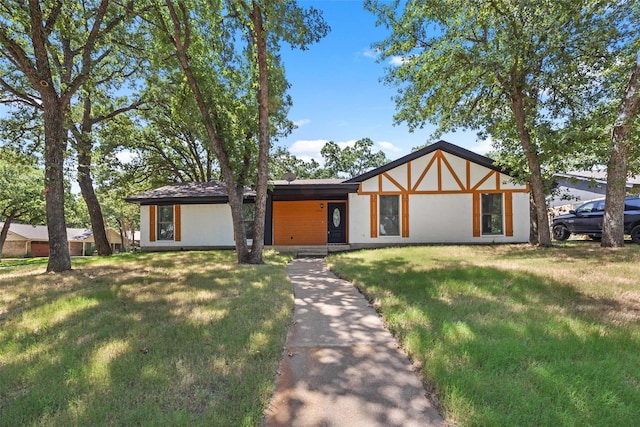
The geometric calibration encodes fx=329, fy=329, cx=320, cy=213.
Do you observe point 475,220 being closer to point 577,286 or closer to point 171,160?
point 577,286

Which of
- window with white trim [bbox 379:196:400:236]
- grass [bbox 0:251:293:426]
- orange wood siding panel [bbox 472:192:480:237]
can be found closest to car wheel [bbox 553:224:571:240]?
orange wood siding panel [bbox 472:192:480:237]

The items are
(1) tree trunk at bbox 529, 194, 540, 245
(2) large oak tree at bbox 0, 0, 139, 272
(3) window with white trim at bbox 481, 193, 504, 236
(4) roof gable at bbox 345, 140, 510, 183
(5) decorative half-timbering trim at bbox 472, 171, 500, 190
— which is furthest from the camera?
(3) window with white trim at bbox 481, 193, 504, 236

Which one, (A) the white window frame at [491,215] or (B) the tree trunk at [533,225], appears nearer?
(B) the tree trunk at [533,225]

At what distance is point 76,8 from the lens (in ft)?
29.9

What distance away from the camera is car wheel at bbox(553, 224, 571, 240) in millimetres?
13547

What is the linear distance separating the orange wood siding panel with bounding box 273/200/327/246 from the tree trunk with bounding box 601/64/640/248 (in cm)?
963

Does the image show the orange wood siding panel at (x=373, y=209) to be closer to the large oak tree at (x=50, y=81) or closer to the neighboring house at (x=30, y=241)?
the large oak tree at (x=50, y=81)

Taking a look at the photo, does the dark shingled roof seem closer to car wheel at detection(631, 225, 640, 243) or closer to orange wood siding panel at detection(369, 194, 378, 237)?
orange wood siding panel at detection(369, 194, 378, 237)

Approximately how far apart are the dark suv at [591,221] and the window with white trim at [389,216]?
6651mm

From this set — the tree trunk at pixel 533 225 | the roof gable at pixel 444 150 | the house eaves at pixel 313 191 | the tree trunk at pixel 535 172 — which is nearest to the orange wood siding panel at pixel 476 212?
the roof gable at pixel 444 150

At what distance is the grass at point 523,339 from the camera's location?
2.25m

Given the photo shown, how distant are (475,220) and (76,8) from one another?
49.5ft

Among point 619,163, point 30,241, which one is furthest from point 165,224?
point 30,241

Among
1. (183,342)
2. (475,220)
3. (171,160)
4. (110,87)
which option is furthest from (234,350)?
(171,160)
